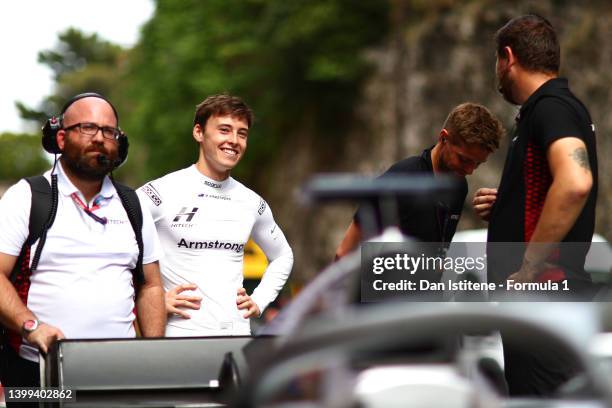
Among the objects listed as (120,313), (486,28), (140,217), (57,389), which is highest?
(486,28)

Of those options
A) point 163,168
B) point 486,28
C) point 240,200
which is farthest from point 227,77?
point 240,200

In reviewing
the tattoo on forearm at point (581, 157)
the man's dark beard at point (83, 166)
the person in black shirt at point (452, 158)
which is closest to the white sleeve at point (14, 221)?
the man's dark beard at point (83, 166)

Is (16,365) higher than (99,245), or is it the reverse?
(99,245)

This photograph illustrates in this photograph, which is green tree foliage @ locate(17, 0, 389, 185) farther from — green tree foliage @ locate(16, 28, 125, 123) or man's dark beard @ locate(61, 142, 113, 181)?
green tree foliage @ locate(16, 28, 125, 123)

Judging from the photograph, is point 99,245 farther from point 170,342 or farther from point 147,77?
point 147,77

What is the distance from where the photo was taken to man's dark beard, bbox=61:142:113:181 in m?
5.29

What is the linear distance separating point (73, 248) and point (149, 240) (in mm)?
474

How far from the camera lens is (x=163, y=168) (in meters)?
44.2

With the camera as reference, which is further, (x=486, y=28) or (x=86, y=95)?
(x=486, y=28)

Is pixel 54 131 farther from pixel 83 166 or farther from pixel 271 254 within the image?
pixel 271 254

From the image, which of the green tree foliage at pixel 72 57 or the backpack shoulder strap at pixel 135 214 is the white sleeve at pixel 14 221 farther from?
the green tree foliage at pixel 72 57

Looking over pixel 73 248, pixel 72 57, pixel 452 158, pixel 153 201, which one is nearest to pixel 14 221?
pixel 73 248

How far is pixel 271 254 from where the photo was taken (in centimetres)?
645

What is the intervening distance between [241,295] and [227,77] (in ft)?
120
